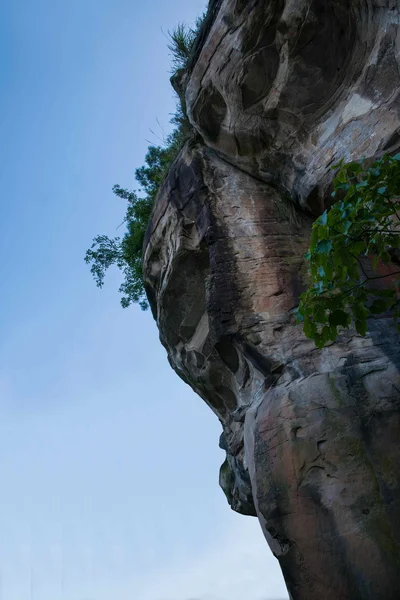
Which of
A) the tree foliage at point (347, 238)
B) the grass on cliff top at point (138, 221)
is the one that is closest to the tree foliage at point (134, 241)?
A: the grass on cliff top at point (138, 221)

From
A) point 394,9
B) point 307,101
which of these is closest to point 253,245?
point 307,101

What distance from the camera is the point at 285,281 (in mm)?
6766

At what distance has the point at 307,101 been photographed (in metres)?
7.08

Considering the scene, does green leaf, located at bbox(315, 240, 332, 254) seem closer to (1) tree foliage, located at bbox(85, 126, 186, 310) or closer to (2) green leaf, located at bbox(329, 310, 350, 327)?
(2) green leaf, located at bbox(329, 310, 350, 327)

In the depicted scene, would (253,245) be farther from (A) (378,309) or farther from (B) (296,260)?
(A) (378,309)

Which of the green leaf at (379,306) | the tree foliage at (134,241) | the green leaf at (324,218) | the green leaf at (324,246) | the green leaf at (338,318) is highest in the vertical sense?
the tree foliage at (134,241)

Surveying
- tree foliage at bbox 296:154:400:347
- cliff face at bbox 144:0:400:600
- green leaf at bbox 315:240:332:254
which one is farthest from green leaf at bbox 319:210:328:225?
cliff face at bbox 144:0:400:600

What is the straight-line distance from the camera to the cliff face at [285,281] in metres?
5.25

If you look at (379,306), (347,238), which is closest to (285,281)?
(379,306)

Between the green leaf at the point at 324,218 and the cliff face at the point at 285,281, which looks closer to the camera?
the green leaf at the point at 324,218

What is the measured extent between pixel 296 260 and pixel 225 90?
243 centimetres

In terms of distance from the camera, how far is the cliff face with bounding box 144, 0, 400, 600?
17.2ft

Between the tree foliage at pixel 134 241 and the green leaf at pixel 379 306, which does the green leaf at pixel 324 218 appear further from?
the tree foliage at pixel 134 241

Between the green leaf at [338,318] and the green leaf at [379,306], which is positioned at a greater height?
the green leaf at [379,306]
